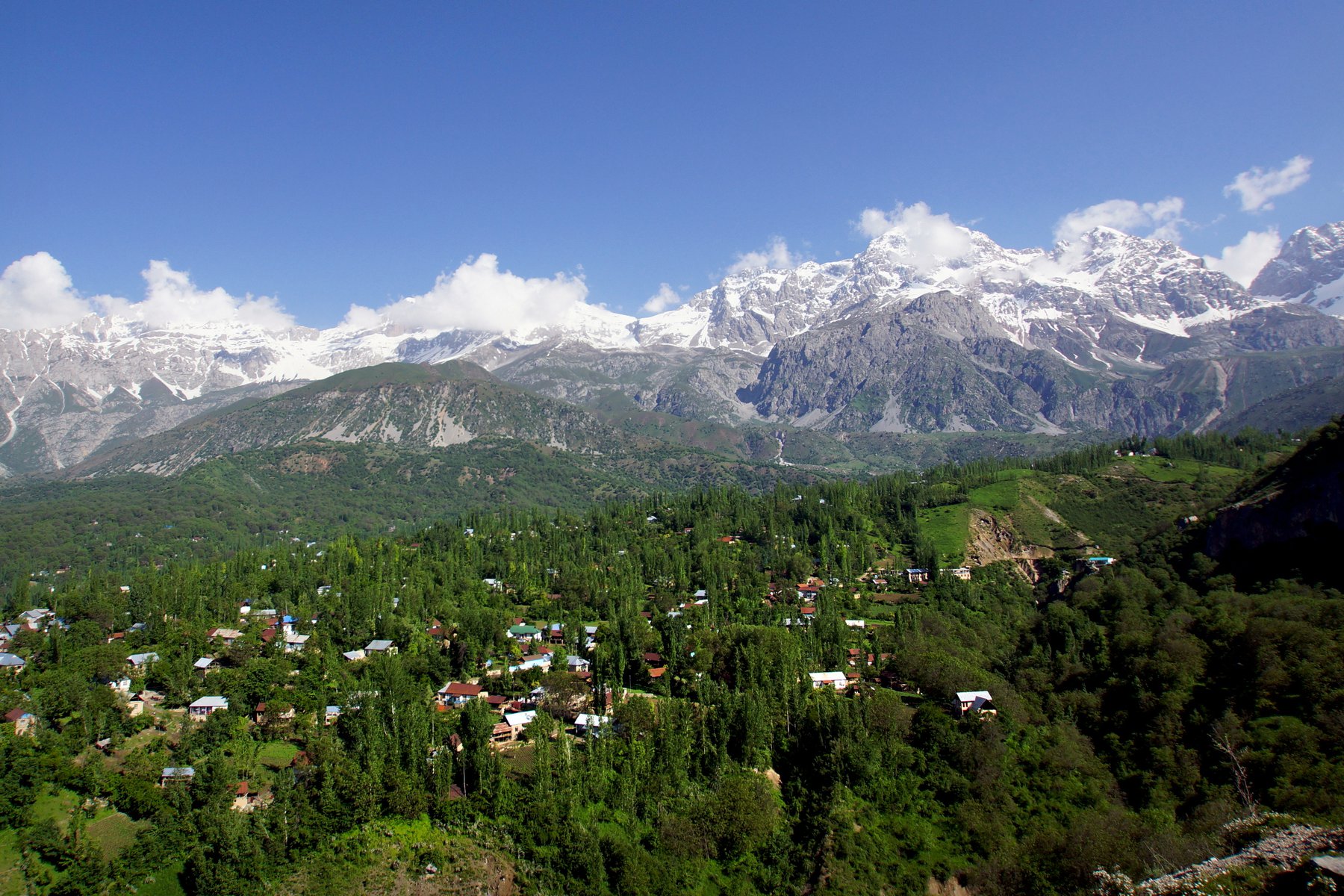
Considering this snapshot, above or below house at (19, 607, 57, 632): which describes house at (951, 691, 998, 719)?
below

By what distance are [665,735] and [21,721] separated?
53957 mm

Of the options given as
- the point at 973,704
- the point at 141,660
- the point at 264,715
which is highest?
the point at 141,660

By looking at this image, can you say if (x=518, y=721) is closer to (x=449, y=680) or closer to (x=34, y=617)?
(x=449, y=680)

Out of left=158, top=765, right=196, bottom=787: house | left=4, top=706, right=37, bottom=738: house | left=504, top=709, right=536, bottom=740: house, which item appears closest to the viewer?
left=158, top=765, right=196, bottom=787: house

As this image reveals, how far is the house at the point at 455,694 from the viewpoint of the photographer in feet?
257

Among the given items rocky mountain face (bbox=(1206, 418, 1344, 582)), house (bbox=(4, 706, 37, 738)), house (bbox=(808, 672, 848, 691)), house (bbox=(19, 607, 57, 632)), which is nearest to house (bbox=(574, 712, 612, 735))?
house (bbox=(808, 672, 848, 691))

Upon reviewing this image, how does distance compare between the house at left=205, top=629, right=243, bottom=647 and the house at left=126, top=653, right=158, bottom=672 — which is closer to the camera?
the house at left=126, top=653, right=158, bottom=672

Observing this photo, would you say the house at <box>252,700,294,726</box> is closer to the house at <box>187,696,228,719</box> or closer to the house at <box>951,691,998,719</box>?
the house at <box>187,696,228,719</box>

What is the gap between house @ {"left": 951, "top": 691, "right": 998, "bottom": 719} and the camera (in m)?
72.9

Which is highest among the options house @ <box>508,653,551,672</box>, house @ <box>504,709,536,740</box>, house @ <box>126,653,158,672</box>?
house @ <box>126,653,158,672</box>

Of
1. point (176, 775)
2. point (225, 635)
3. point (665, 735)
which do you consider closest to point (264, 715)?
point (176, 775)

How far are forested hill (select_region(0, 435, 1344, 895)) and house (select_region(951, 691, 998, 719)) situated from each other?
20.7 inches

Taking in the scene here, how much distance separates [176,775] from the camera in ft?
205

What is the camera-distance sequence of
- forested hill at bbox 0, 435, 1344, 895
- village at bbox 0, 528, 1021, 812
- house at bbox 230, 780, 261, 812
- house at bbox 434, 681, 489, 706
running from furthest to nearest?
house at bbox 434, 681, 489, 706
village at bbox 0, 528, 1021, 812
house at bbox 230, 780, 261, 812
forested hill at bbox 0, 435, 1344, 895
